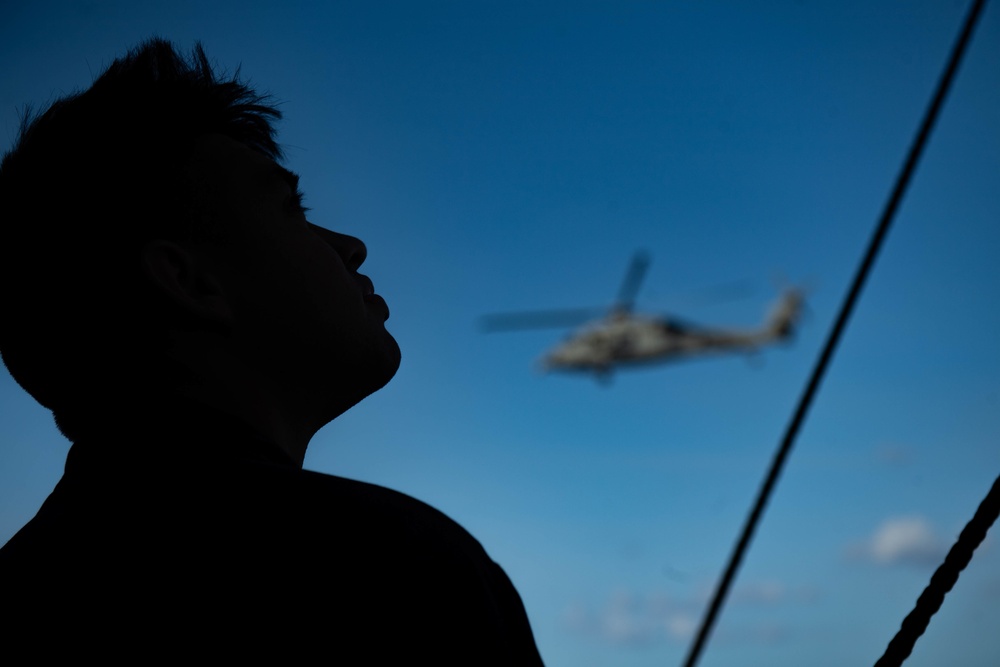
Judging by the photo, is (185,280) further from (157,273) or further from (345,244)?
(345,244)

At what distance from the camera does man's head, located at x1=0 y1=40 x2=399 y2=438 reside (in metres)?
0.97

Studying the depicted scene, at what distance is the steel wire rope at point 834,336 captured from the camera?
87cm

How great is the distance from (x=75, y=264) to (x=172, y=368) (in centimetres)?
23

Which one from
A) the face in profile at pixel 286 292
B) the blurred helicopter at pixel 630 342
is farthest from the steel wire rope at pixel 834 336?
the blurred helicopter at pixel 630 342

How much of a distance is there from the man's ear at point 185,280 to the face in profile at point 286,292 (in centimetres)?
1

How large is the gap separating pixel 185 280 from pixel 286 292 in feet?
0.42

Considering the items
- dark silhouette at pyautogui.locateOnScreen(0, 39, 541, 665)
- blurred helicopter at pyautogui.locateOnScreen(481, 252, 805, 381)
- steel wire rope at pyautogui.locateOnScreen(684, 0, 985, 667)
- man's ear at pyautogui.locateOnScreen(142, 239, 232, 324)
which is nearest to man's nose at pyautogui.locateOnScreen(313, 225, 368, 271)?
dark silhouette at pyautogui.locateOnScreen(0, 39, 541, 665)

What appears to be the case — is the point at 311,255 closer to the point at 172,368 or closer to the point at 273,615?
the point at 172,368

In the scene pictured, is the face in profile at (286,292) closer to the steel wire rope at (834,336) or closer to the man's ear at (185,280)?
the man's ear at (185,280)

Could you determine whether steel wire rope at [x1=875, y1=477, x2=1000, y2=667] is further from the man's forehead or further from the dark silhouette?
the man's forehead

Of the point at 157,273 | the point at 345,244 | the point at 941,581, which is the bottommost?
the point at 941,581

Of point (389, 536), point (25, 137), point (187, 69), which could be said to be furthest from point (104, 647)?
point (187, 69)

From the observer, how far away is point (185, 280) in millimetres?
996

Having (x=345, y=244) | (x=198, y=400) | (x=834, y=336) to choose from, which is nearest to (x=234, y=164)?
(x=345, y=244)
